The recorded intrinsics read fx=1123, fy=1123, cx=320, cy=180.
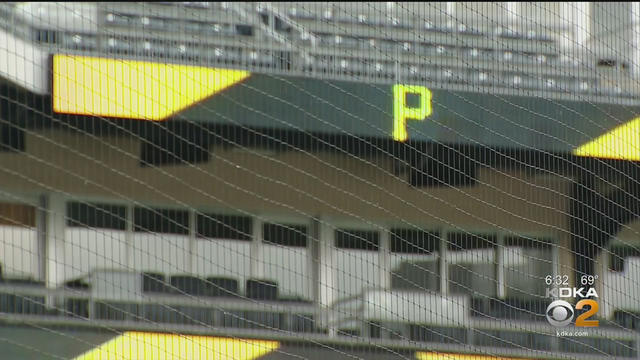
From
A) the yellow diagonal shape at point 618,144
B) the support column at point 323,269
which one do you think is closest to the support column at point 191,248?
the support column at point 323,269

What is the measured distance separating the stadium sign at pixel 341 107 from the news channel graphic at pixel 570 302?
78cm

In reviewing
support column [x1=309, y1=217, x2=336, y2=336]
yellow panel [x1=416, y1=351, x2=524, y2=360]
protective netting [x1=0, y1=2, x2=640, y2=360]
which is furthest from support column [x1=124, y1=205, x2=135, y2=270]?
yellow panel [x1=416, y1=351, x2=524, y2=360]

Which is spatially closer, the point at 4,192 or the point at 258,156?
the point at 4,192

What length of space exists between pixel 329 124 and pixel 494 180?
3.50ft

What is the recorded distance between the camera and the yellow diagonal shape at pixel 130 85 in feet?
18.7

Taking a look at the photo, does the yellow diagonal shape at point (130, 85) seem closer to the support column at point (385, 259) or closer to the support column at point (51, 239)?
the support column at point (51, 239)

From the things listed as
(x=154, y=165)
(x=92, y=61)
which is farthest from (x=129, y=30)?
(x=154, y=165)

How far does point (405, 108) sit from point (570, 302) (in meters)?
1.59

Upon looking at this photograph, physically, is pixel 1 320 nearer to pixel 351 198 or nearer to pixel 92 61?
pixel 92 61

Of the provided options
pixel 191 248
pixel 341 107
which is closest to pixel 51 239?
→ pixel 191 248

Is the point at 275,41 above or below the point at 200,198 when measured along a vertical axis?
above

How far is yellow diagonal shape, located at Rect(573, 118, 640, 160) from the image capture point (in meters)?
6.82

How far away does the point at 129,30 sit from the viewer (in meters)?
5.94

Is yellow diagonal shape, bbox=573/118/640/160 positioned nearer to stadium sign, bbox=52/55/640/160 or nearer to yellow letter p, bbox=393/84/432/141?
stadium sign, bbox=52/55/640/160
